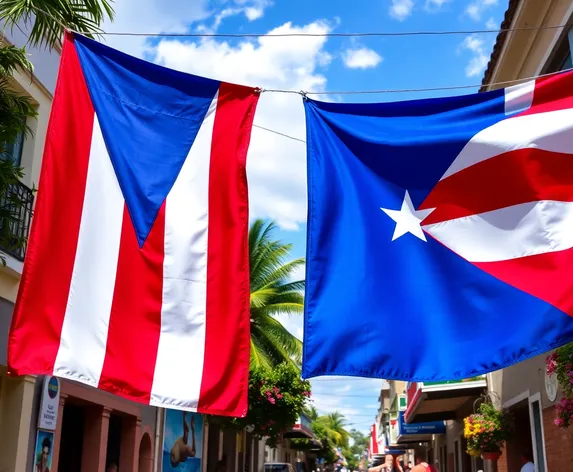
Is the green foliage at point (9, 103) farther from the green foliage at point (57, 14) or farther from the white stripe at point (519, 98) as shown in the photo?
the white stripe at point (519, 98)

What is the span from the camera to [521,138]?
5.72 metres

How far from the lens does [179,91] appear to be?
5855mm

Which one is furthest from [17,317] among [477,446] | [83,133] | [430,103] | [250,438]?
[250,438]

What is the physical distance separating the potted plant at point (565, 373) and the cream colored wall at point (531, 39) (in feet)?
14.9

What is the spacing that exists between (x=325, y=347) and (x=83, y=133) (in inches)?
96.9

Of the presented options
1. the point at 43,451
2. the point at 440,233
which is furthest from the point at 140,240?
the point at 43,451

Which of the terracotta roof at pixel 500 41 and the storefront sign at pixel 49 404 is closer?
the terracotta roof at pixel 500 41

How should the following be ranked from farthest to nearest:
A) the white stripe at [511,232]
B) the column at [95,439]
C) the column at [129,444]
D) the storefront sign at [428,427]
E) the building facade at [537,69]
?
the storefront sign at [428,427], the column at [129,444], the column at [95,439], the building facade at [537,69], the white stripe at [511,232]

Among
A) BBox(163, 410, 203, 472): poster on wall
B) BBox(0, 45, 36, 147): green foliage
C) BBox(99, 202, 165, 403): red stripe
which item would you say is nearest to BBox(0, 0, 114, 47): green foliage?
BBox(0, 45, 36, 147): green foliage

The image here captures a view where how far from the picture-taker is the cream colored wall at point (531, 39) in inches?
406

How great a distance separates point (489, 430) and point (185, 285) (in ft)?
34.0

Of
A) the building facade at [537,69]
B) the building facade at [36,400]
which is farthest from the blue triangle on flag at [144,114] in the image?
the building facade at [537,69]

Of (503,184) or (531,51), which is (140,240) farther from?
(531,51)

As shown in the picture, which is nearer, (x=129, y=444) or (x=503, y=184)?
(x=503, y=184)
